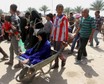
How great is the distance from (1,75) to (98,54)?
4152 mm

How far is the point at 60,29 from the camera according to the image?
5.74 metres

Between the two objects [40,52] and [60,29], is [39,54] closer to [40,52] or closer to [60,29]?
[40,52]

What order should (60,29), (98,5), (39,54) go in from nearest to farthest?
(39,54), (60,29), (98,5)

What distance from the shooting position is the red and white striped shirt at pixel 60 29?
18.6 feet

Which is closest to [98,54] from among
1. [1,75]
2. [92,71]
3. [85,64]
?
[85,64]

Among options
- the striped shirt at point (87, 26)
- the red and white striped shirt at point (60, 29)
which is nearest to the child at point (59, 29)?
the red and white striped shirt at point (60, 29)

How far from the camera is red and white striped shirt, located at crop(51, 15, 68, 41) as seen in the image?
566 centimetres

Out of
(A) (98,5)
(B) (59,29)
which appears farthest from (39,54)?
(A) (98,5)

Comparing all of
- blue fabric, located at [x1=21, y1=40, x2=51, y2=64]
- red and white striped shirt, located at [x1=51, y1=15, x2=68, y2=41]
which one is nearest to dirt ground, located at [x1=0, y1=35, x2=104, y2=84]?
blue fabric, located at [x1=21, y1=40, x2=51, y2=64]

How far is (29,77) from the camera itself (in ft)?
15.3

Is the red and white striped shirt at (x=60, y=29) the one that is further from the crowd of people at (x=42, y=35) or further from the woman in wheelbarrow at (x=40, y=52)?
the woman in wheelbarrow at (x=40, y=52)

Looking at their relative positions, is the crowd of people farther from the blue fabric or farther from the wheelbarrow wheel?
the wheelbarrow wheel

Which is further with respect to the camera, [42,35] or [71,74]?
[71,74]

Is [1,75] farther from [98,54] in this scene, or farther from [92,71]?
[98,54]
